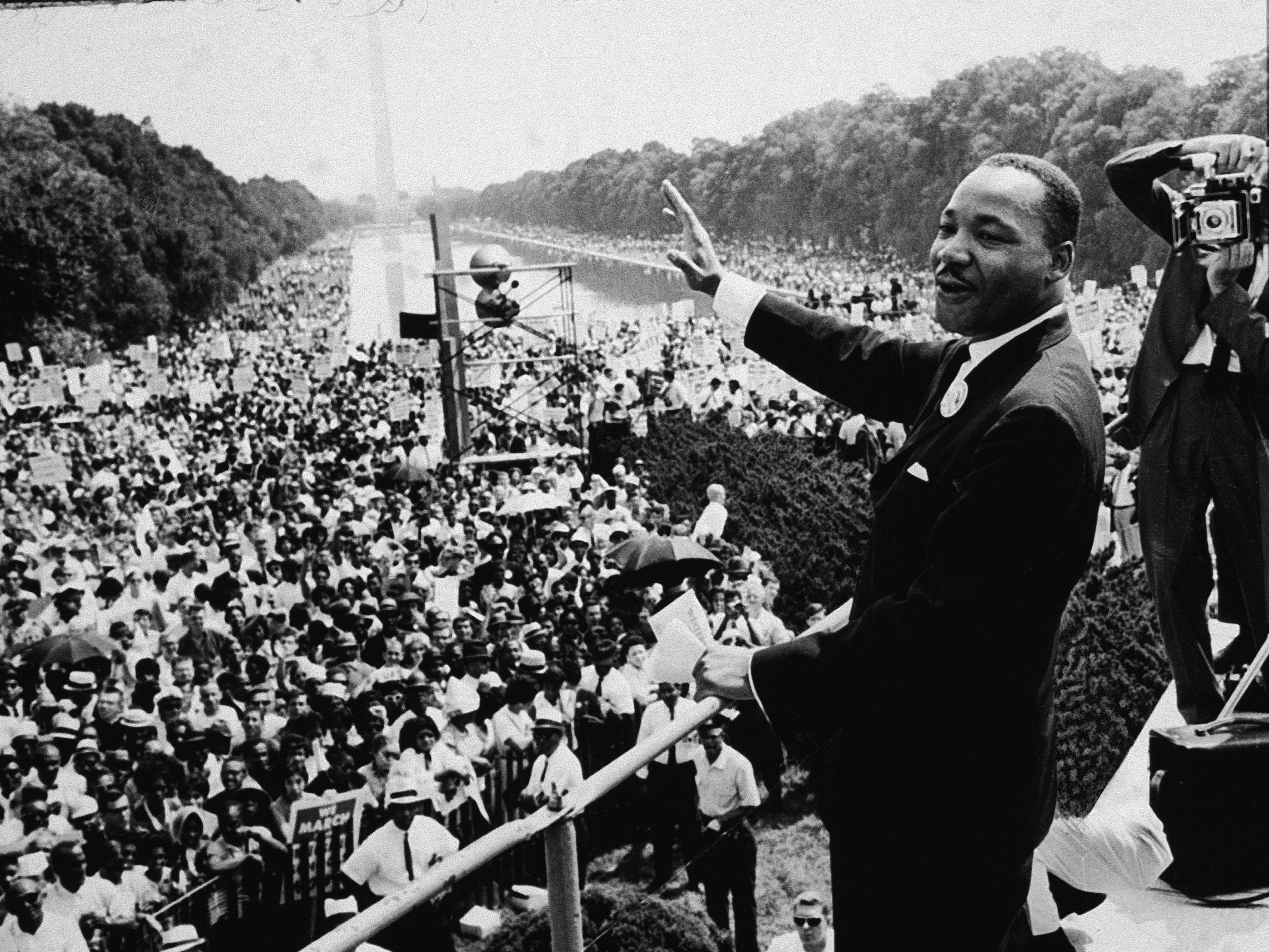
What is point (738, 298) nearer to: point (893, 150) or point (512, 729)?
point (893, 150)

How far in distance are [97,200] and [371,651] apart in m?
3.77

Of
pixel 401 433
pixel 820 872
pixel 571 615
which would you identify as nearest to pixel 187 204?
pixel 571 615

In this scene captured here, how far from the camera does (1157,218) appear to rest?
3.13 m

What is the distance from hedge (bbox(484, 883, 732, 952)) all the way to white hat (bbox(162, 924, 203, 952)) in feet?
7.58

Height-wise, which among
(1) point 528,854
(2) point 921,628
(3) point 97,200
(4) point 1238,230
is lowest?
(1) point 528,854

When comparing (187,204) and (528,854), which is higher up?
(187,204)

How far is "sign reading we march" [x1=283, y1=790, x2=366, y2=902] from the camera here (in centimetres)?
577

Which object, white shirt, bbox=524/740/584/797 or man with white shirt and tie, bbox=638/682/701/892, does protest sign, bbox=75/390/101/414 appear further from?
man with white shirt and tie, bbox=638/682/701/892

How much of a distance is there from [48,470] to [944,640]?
12.4m

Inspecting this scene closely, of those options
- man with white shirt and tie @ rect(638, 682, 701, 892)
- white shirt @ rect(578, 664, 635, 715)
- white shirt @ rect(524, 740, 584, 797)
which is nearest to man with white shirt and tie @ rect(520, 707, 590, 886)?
white shirt @ rect(524, 740, 584, 797)

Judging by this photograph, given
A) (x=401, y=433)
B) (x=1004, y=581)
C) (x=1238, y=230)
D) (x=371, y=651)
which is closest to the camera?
(x=1004, y=581)

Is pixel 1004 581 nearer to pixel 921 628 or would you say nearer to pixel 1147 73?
pixel 921 628

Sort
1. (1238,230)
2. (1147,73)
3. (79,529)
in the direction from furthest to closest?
(79,529)
(1147,73)
(1238,230)

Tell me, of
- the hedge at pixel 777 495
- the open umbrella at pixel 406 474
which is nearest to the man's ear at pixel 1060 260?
the hedge at pixel 777 495
